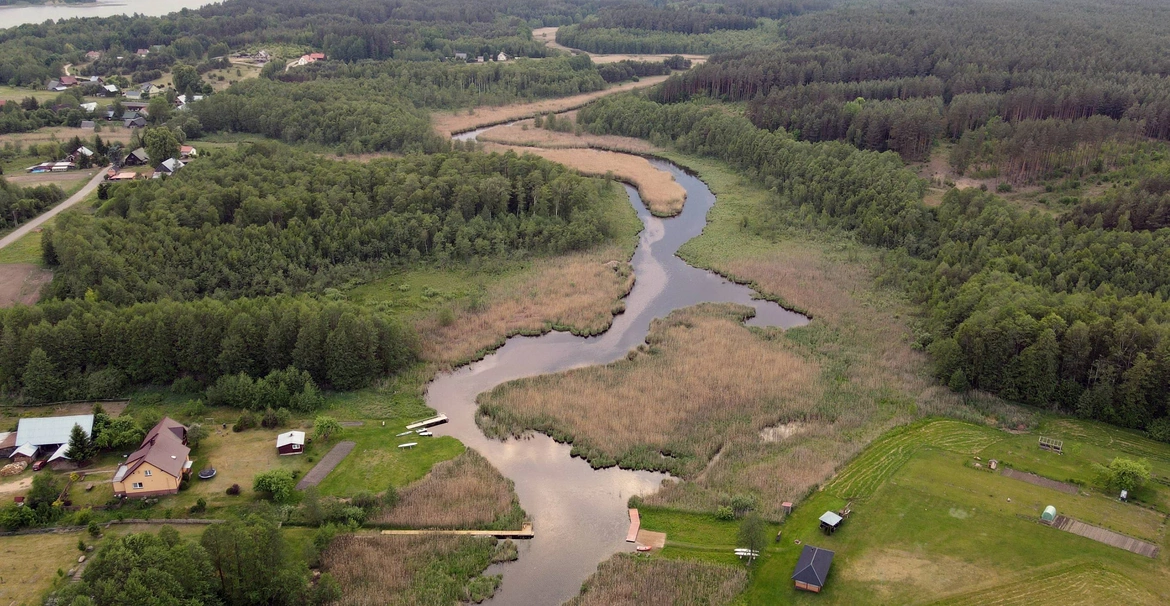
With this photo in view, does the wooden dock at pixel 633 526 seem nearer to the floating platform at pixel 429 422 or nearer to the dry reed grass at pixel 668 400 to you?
the dry reed grass at pixel 668 400

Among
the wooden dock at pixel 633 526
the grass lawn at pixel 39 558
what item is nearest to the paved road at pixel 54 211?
the grass lawn at pixel 39 558

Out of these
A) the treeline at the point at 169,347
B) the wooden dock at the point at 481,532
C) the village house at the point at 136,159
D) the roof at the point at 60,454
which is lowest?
the wooden dock at the point at 481,532

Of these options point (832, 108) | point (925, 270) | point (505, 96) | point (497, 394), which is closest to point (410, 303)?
point (497, 394)

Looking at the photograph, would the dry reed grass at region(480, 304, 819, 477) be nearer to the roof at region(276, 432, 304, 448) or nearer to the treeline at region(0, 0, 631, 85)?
the roof at region(276, 432, 304, 448)

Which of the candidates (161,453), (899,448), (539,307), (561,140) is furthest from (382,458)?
(561,140)

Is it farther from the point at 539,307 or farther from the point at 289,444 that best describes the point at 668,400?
the point at 289,444

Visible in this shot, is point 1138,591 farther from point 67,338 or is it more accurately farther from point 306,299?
point 67,338
